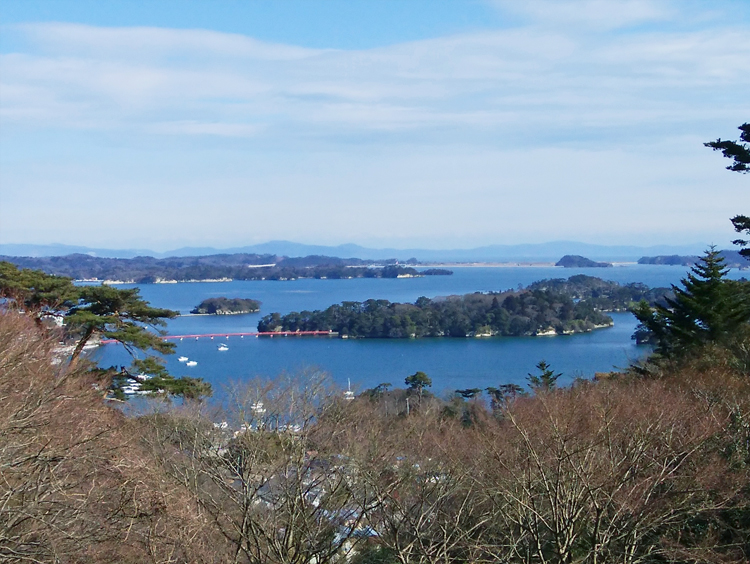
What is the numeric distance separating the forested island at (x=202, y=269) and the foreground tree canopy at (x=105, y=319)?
37.1m

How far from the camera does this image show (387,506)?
19.2 feet

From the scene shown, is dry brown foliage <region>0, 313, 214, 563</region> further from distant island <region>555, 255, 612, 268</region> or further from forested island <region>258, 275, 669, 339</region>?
distant island <region>555, 255, 612, 268</region>

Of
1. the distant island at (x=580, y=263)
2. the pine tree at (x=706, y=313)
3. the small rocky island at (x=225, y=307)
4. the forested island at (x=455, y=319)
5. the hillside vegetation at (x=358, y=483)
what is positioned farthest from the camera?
the distant island at (x=580, y=263)

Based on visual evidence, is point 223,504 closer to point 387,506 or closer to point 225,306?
point 387,506

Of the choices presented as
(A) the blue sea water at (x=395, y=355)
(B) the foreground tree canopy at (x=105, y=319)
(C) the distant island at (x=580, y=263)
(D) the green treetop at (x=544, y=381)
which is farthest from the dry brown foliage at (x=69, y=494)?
(C) the distant island at (x=580, y=263)

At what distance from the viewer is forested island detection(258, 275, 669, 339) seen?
124 feet

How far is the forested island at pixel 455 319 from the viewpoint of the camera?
37.7 m

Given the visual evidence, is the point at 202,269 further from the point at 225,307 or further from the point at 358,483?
Result: the point at 358,483

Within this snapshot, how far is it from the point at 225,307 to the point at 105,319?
36.2 meters

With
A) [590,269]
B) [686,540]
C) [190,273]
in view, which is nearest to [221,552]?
[686,540]

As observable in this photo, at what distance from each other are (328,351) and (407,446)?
995 inches

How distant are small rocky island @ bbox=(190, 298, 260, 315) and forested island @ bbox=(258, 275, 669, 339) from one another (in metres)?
7.96

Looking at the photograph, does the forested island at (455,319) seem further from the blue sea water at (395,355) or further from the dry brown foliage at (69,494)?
the dry brown foliage at (69,494)

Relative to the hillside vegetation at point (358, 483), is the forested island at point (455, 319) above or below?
below
